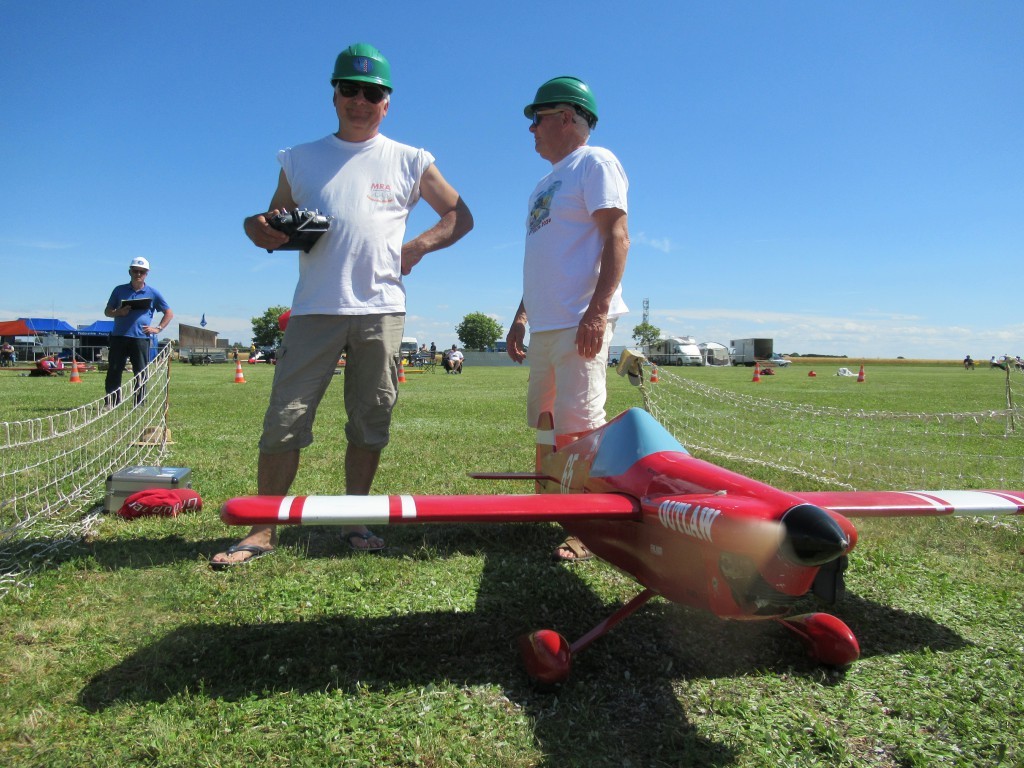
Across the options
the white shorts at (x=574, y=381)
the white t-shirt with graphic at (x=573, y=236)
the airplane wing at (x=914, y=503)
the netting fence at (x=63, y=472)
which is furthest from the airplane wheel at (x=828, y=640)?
the netting fence at (x=63, y=472)

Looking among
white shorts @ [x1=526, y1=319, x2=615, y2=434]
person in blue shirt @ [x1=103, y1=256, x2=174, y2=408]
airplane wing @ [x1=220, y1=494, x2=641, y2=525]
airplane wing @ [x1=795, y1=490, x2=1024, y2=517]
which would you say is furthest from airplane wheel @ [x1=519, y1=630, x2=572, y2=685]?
person in blue shirt @ [x1=103, y1=256, x2=174, y2=408]

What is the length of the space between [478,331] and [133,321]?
127 metres

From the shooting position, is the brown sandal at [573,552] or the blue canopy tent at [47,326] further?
the blue canopy tent at [47,326]

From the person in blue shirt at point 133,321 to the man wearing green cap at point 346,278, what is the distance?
589 centimetres

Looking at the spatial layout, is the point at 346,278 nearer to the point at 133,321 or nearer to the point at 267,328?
the point at 133,321

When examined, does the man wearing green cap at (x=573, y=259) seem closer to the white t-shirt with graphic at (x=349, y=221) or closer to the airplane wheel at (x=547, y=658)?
the white t-shirt with graphic at (x=349, y=221)

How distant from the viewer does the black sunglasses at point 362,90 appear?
3.51 metres

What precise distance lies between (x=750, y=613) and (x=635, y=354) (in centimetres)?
257

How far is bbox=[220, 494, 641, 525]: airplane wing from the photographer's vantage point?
216cm

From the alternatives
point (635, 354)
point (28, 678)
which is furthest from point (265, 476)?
point (635, 354)

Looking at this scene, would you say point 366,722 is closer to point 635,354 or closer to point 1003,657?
point 1003,657

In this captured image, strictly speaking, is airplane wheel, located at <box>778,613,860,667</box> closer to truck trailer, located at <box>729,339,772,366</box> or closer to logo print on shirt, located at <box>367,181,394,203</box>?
logo print on shirt, located at <box>367,181,394,203</box>

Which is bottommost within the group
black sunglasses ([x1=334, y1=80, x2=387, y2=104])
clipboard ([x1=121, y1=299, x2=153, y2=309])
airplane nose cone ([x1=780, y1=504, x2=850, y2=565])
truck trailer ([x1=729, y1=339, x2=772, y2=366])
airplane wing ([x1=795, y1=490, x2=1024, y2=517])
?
airplane wing ([x1=795, y1=490, x2=1024, y2=517])

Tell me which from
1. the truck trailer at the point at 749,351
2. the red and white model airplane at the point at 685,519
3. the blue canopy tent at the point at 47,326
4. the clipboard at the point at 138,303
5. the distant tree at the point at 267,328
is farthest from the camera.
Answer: the distant tree at the point at 267,328
